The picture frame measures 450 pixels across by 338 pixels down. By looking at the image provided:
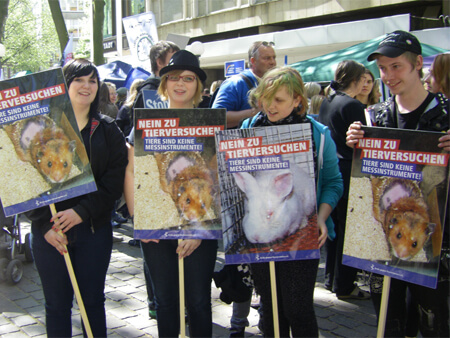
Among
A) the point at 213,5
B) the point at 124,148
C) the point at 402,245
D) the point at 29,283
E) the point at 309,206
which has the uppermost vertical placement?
the point at 213,5

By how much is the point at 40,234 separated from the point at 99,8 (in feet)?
41.3

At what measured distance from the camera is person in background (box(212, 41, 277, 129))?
12.9 feet

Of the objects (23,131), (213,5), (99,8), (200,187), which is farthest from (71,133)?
(213,5)

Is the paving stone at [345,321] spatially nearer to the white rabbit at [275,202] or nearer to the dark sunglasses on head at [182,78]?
the white rabbit at [275,202]

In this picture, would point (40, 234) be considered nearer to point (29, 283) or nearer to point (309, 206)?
point (309, 206)

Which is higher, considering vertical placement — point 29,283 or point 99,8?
point 99,8

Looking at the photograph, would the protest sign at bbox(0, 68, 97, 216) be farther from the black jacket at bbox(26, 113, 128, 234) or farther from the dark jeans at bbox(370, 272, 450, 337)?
the dark jeans at bbox(370, 272, 450, 337)

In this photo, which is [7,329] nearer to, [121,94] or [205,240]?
[205,240]

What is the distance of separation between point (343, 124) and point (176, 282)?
2335mm

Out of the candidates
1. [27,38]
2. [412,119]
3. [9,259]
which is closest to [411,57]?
[412,119]

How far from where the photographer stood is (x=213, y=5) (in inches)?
779

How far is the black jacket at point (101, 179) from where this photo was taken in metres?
2.82

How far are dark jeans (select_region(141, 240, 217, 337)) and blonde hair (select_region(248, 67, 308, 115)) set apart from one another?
926 mm

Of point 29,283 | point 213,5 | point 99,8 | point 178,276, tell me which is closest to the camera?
point 178,276
